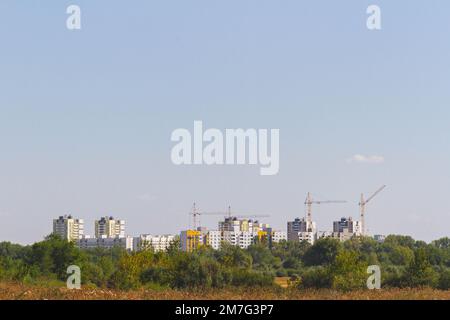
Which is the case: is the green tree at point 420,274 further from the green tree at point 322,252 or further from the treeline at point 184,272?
the green tree at point 322,252

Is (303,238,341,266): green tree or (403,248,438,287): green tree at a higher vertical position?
(403,248,438,287): green tree

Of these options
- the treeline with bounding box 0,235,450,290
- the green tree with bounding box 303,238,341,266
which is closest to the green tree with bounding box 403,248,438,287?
the treeline with bounding box 0,235,450,290

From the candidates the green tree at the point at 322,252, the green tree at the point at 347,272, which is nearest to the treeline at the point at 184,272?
the green tree at the point at 347,272

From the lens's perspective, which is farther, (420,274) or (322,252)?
(322,252)

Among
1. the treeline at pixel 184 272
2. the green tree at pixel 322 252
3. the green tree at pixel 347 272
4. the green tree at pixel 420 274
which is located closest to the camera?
the green tree at pixel 347 272

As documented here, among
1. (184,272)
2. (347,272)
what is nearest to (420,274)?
(347,272)

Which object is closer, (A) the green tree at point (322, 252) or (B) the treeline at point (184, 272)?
(B) the treeline at point (184, 272)

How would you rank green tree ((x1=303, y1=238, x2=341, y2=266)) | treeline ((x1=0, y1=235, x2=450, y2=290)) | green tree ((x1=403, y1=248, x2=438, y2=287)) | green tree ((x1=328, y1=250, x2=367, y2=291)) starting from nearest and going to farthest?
green tree ((x1=328, y1=250, x2=367, y2=291)) → treeline ((x1=0, y1=235, x2=450, y2=290)) → green tree ((x1=403, y1=248, x2=438, y2=287)) → green tree ((x1=303, y1=238, x2=341, y2=266))

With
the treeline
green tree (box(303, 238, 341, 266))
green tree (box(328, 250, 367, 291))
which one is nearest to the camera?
green tree (box(328, 250, 367, 291))

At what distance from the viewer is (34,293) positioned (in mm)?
21094

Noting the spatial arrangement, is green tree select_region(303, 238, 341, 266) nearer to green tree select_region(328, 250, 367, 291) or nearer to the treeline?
the treeline

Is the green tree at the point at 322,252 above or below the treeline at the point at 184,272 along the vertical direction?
below

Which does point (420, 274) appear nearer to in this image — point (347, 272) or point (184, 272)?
point (347, 272)

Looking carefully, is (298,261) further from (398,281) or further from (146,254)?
(398,281)
